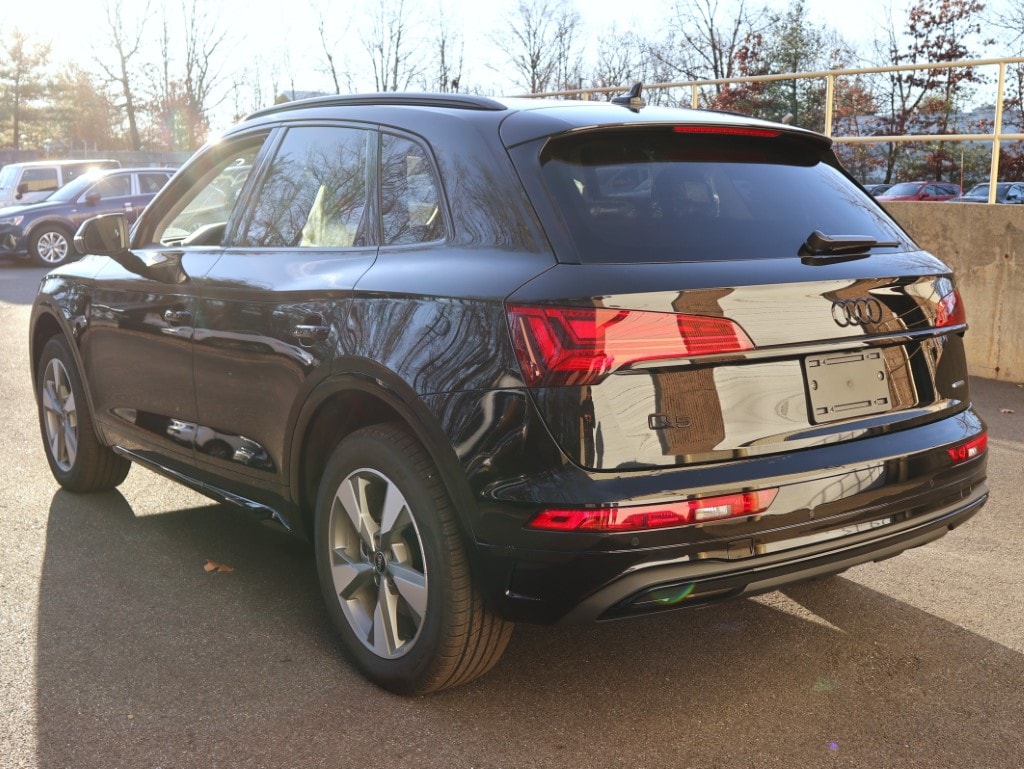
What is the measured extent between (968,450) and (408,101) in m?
2.03

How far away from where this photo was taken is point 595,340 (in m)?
2.86

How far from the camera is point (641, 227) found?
3125 millimetres

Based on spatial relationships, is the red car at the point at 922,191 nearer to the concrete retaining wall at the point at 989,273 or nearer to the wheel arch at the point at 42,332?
the concrete retaining wall at the point at 989,273

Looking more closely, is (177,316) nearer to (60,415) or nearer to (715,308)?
(60,415)

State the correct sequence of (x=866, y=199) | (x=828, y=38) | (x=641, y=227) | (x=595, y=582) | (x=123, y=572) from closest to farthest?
(x=595, y=582)
(x=641, y=227)
(x=866, y=199)
(x=123, y=572)
(x=828, y=38)

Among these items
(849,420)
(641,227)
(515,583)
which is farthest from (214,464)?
(849,420)

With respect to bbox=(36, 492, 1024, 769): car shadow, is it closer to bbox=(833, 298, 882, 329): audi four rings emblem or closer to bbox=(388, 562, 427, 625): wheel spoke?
bbox=(388, 562, 427, 625): wheel spoke

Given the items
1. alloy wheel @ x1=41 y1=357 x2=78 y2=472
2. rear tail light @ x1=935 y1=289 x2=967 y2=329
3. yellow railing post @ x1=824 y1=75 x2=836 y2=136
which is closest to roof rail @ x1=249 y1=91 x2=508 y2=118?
rear tail light @ x1=935 y1=289 x2=967 y2=329

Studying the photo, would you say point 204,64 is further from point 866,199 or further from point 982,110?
point 866,199

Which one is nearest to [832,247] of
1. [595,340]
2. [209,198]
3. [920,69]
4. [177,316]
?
[595,340]

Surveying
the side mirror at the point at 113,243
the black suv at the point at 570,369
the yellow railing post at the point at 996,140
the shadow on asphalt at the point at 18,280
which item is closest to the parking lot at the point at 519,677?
the black suv at the point at 570,369

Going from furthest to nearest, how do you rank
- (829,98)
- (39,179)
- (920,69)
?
(39,179)
(829,98)
(920,69)

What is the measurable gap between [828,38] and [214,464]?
40.1 metres

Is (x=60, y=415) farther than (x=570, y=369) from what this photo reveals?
Yes
